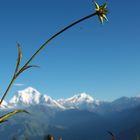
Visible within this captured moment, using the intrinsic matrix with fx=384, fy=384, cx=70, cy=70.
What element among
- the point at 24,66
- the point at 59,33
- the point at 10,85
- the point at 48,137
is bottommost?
the point at 48,137

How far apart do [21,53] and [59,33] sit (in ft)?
1.52

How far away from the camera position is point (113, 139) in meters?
4.72

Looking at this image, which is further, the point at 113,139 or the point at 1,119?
the point at 113,139

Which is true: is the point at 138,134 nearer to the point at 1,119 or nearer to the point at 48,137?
the point at 48,137

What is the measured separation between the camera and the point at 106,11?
397cm

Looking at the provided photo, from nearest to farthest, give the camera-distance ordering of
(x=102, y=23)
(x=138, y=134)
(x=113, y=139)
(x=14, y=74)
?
(x=102, y=23)
(x=14, y=74)
(x=113, y=139)
(x=138, y=134)

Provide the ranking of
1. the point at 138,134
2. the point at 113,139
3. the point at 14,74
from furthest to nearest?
the point at 138,134 < the point at 113,139 < the point at 14,74

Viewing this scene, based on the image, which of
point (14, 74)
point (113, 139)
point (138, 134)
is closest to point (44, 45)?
point (14, 74)

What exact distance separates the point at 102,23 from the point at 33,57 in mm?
820

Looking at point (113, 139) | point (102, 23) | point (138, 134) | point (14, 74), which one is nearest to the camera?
point (102, 23)

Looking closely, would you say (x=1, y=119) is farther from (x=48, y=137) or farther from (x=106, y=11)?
(x=106, y=11)

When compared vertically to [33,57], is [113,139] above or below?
below

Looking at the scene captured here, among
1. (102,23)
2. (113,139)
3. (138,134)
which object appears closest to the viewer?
(102,23)

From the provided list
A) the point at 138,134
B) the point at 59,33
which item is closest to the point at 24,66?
the point at 59,33
